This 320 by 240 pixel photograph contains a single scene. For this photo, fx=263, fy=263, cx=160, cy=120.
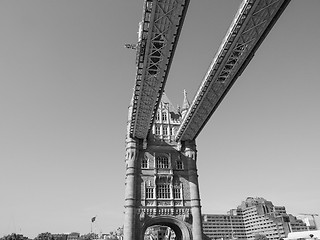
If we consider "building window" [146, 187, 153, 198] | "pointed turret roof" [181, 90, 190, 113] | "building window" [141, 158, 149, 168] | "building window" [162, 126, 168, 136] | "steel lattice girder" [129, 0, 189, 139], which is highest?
"pointed turret roof" [181, 90, 190, 113]

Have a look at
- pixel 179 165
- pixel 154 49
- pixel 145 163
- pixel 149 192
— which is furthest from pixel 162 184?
pixel 154 49

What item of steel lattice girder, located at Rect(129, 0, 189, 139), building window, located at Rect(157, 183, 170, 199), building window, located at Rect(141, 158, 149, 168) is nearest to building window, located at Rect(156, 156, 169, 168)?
building window, located at Rect(141, 158, 149, 168)

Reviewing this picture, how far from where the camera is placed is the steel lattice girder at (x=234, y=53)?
2480 centimetres

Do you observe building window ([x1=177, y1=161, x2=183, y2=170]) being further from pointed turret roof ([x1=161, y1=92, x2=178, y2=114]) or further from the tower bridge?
pointed turret roof ([x1=161, y1=92, x2=178, y2=114])

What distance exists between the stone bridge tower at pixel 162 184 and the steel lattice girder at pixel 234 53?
6227 mm

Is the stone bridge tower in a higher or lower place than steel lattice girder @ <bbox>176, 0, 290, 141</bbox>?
lower

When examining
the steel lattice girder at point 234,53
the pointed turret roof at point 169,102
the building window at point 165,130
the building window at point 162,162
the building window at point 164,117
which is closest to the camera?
the steel lattice girder at point 234,53

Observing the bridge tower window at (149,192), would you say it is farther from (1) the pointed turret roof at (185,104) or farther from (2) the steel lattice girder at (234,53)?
(1) the pointed turret roof at (185,104)

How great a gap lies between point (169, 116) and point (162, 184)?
1395cm

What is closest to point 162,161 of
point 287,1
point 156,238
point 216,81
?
point 216,81

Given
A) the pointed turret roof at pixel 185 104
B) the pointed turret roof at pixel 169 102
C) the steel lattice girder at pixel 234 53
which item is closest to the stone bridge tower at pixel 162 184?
the pointed turret roof at pixel 185 104

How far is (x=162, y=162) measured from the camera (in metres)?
47.7

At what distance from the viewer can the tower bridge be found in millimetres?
25734

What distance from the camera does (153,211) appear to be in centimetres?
4225
